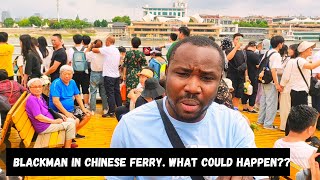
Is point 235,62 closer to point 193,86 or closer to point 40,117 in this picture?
point 40,117

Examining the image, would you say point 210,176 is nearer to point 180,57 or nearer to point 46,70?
point 180,57

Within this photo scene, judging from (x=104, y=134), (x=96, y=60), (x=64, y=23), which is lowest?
(x=104, y=134)

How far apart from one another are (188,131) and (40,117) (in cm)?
325

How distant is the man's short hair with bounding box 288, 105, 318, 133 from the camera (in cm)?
317

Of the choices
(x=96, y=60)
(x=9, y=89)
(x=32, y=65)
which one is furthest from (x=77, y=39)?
(x=9, y=89)

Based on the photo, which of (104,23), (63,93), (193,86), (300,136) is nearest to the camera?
(193,86)

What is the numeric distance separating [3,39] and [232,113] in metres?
5.14

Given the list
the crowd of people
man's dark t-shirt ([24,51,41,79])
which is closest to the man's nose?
the crowd of people

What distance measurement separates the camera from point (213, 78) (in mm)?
1265

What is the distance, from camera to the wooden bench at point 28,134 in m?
3.77

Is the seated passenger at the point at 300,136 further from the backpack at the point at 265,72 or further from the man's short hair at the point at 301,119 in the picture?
the backpack at the point at 265,72

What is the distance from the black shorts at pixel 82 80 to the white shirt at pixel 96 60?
8.3 inches

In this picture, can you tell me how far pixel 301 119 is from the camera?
10.5 ft
